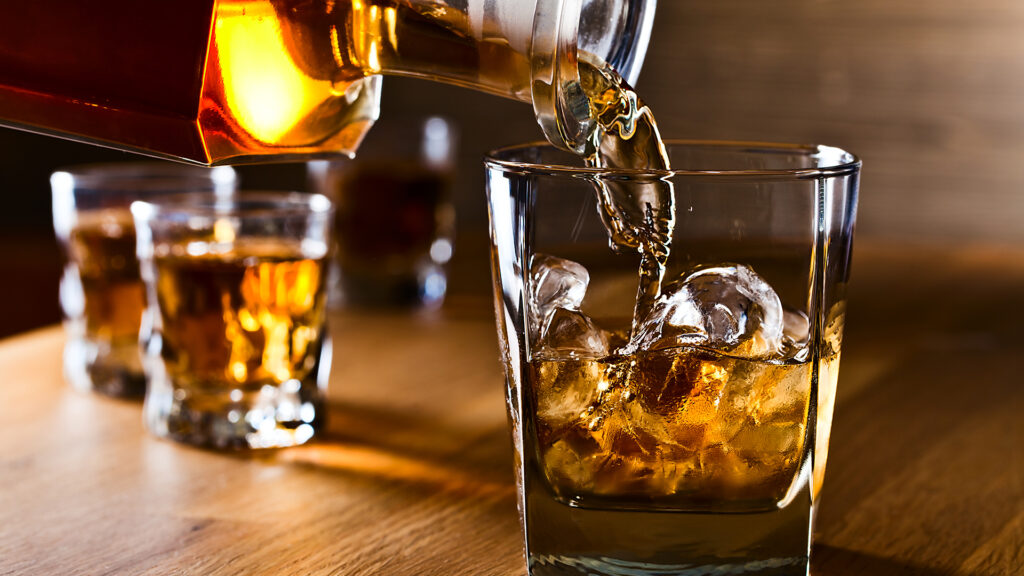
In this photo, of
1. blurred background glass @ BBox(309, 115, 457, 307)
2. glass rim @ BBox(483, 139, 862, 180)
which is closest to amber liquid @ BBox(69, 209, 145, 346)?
blurred background glass @ BBox(309, 115, 457, 307)

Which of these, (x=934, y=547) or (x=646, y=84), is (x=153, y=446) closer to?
(x=934, y=547)

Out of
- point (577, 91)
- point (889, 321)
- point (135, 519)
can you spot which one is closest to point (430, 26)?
point (577, 91)

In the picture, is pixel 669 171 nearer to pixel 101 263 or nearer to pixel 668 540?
pixel 668 540

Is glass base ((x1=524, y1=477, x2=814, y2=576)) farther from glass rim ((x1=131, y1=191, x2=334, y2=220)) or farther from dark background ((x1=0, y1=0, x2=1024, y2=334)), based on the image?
dark background ((x1=0, y1=0, x2=1024, y2=334))

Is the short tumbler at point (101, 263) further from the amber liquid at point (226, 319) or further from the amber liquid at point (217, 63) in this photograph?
the amber liquid at point (217, 63)

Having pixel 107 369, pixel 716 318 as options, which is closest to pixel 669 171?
pixel 716 318

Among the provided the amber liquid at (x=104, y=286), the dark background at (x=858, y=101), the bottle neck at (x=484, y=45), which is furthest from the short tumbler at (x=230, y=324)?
the dark background at (x=858, y=101)
